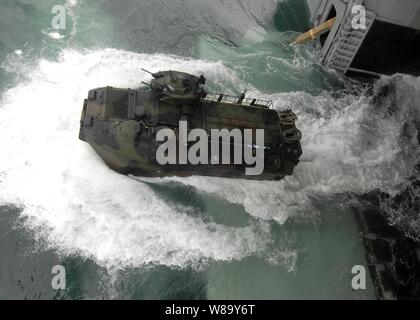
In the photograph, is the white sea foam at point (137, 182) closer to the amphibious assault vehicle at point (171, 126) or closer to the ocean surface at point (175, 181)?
the ocean surface at point (175, 181)

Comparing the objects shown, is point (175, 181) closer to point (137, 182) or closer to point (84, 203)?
point (137, 182)

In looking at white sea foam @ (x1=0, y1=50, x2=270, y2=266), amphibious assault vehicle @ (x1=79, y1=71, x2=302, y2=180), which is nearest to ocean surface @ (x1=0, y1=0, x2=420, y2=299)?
white sea foam @ (x1=0, y1=50, x2=270, y2=266)

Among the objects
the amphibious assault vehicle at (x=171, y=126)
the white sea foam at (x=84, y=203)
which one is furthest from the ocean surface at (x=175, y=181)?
the amphibious assault vehicle at (x=171, y=126)

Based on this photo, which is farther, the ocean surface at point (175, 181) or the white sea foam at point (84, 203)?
the white sea foam at point (84, 203)

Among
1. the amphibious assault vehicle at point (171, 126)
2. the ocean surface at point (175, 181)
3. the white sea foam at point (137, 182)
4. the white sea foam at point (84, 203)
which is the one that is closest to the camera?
the amphibious assault vehicle at point (171, 126)

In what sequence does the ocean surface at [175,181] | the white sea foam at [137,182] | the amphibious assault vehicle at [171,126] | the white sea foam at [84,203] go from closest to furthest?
the amphibious assault vehicle at [171,126] → the ocean surface at [175,181] → the white sea foam at [84,203] → the white sea foam at [137,182]

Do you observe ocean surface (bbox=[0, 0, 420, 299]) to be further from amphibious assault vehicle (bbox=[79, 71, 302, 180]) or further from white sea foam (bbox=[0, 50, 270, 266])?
amphibious assault vehicle (bbox=[79, 71, 302, 180])
